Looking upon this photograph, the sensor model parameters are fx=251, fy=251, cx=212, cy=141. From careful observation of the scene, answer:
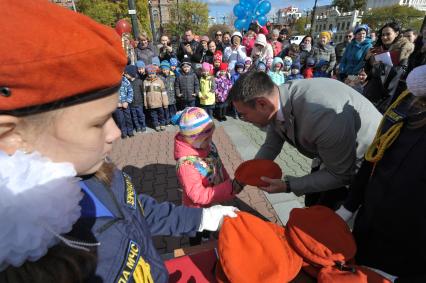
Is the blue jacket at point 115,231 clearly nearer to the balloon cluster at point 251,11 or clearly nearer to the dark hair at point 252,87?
the dark hair at point 252,87

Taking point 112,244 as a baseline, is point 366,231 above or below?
below

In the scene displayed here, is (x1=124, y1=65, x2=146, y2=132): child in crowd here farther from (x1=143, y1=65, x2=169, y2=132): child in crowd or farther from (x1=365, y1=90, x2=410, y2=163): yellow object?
(x1=365, y1=90, x2=410, y2=163): yellow object

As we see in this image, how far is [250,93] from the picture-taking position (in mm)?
2018

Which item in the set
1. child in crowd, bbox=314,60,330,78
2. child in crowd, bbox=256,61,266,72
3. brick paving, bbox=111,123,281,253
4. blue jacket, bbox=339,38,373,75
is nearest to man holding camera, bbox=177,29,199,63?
child in crowd, bbox=256,61,266,72

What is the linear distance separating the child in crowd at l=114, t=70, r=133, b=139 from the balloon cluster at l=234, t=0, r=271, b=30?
27.5 ft

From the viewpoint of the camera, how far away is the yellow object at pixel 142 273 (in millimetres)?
791

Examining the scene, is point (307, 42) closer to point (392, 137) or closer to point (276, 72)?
point (276, 72)

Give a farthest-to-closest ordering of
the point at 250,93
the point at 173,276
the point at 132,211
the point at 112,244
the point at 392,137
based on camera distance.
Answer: the point at 250,93 → the point at 173,276 → the point at 392,137 → the point at 132,211 → the point at 112,244

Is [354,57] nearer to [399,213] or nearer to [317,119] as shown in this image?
[317,119]

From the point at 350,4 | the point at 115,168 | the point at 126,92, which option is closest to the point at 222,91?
the point at 126,92

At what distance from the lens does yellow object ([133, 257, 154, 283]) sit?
79 centimetres

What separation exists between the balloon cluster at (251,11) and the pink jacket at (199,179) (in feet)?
37.1

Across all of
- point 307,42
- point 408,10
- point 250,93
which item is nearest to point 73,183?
point 250,93

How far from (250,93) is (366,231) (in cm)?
122
